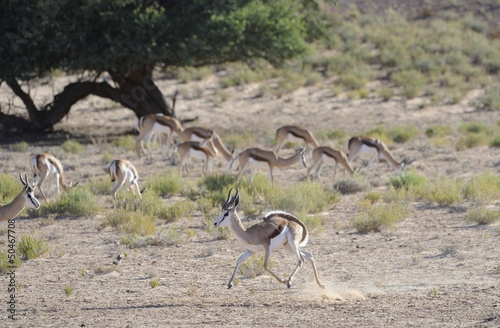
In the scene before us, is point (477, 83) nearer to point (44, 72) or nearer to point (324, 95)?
point (324, 95)

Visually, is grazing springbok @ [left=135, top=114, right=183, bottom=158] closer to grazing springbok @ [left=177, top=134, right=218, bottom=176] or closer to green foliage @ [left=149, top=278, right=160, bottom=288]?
grazing springbok @ [left=177, top=134, right=218, bottom=176]

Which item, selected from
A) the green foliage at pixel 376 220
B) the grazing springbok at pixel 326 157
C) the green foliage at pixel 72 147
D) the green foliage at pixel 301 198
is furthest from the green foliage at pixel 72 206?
the green foliage at pixel 72 147

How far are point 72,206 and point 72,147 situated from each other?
23.3 ft

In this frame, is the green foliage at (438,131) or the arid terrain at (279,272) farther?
the green foliage at (438,131)

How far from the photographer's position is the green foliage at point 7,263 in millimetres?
11234

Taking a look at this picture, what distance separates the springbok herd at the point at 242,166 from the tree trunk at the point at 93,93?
1.98m

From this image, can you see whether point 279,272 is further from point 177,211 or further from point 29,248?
point 177,211

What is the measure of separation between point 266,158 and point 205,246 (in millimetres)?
4248

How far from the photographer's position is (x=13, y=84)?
925 inches

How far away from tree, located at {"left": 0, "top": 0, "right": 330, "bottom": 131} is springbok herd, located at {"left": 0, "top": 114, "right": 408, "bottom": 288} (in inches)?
82.7

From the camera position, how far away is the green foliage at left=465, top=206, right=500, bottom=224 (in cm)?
1370

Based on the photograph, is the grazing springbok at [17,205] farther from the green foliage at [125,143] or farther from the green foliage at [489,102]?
the green foliage at [489,102]

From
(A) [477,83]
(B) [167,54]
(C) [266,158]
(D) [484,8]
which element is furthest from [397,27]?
(C) [266,158]

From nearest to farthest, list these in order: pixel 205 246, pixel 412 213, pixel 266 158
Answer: pixel 205 246, pixel 412 213, pixel 266 158
